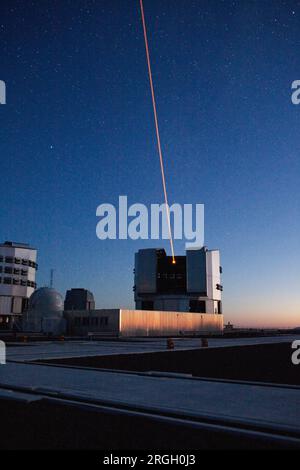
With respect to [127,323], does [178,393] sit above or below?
below

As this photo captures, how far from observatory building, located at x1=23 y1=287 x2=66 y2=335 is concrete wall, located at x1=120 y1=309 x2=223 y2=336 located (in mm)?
9925

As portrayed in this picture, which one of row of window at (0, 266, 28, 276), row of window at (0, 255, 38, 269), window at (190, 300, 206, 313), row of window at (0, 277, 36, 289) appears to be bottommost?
window at (190, 300, 206, 313)

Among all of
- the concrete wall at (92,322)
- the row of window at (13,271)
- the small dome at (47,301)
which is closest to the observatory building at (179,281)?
the row of window at (13,271)

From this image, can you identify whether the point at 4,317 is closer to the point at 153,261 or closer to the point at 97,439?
the point at 153,261

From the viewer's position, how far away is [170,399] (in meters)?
9.27

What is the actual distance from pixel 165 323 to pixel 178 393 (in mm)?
58873

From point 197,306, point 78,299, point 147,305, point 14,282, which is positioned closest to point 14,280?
point 14,282

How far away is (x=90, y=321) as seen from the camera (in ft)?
199

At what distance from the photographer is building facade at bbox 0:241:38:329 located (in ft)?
297

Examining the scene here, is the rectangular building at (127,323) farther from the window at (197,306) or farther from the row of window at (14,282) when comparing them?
the row of window at (14,282)

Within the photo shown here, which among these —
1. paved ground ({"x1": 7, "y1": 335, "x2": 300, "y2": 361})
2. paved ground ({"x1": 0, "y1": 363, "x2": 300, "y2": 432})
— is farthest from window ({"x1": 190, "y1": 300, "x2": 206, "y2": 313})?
paved ground ({"x1": 0, "y1": 363, "x2": 300, "y2": 432})

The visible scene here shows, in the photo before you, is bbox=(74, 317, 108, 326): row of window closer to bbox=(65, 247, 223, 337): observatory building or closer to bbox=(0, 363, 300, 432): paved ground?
bbox=(65, 247, 223, 337): observatory building

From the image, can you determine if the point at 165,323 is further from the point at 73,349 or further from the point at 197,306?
the point at 73,349
